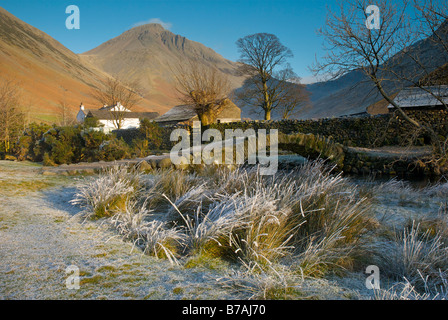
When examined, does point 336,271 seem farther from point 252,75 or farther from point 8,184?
point 252,75

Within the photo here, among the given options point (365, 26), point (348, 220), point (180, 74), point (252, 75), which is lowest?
point (348, 220)

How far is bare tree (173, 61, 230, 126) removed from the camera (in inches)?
807

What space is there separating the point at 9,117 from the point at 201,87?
11976 millimetres

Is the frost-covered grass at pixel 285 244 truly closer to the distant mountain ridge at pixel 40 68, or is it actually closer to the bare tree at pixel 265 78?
the bare tree at pixel 265 78

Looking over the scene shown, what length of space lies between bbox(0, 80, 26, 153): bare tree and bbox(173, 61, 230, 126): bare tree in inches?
401

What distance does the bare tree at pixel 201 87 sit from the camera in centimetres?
2050

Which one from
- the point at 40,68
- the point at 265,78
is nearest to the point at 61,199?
the point at 265,78

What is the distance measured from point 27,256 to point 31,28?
233745 mm

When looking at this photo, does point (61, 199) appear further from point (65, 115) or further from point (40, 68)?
point (40, 68)

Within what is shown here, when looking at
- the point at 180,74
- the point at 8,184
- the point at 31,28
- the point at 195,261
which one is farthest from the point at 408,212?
the point at 31,28

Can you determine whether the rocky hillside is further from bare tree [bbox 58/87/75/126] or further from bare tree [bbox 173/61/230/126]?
bare tree [bbox 173/61/230/126]

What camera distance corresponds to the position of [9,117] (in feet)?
43.4

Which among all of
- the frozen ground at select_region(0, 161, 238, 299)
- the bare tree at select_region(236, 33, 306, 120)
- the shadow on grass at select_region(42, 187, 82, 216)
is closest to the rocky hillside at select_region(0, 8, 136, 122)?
the bare tree at select_region(236, 33, 306, 120)
